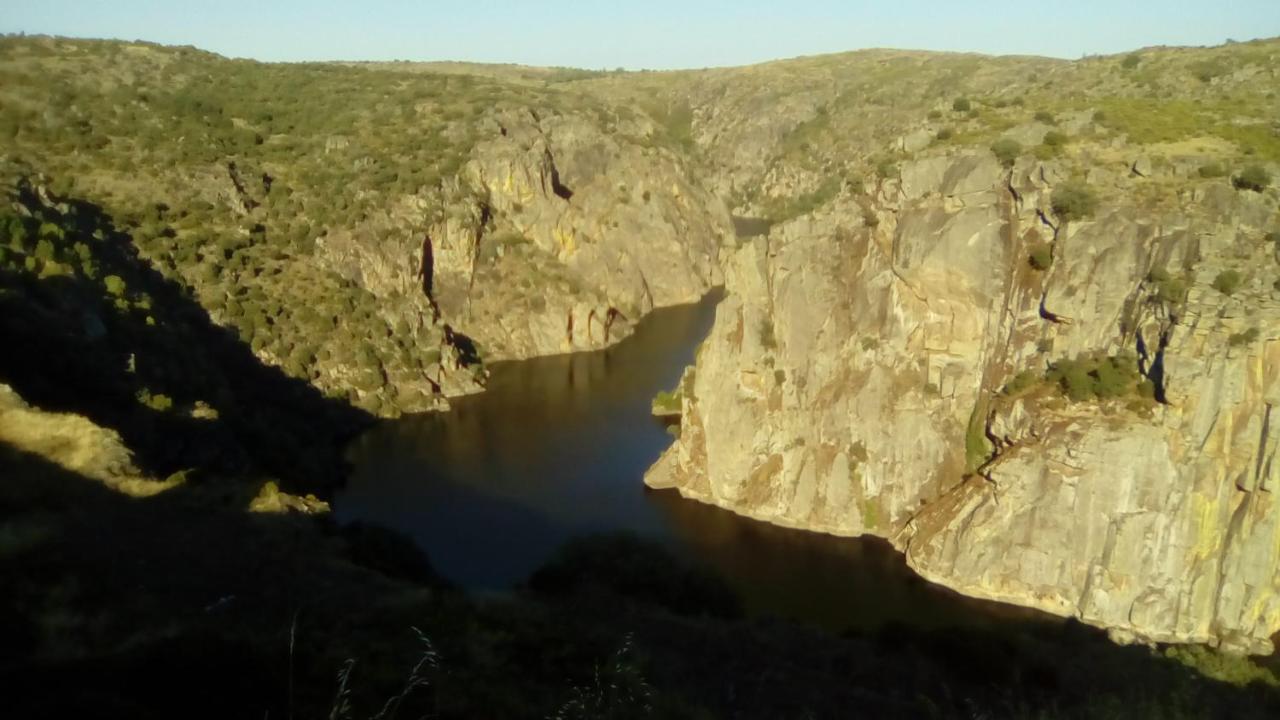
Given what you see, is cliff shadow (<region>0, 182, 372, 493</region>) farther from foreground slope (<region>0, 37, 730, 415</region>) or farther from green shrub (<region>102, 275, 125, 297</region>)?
foreground slope (<region>0, 37, 730, 415</region>)

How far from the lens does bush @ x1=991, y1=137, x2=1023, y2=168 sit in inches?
1389

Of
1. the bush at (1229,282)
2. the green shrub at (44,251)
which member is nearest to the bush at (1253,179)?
the bush at (1229,282)

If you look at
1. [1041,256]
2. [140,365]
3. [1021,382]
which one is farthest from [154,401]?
[1041,256]

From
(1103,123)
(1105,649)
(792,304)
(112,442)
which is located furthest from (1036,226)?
(112,442)

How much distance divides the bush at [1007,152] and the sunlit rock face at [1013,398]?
1.25 ft

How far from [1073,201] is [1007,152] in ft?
12.4

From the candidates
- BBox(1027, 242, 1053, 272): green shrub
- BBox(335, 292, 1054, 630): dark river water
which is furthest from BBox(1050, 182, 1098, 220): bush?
BBox(335, 292, 1054, 630): dark river water

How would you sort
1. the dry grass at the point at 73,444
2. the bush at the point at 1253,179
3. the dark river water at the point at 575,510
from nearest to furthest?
the dry grass at the point at 73,444, the bush at the point at 1253,179, the dark river water at the point at 575,510

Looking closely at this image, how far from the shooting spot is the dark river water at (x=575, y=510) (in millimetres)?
31766

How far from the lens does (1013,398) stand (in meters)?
33.3

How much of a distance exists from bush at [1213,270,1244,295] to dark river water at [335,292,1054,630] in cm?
1268

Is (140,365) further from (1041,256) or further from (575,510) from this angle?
(1041,256)

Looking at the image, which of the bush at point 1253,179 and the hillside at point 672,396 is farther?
the bush at point 1253,179

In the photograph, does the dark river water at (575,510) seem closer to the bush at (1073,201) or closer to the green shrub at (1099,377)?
the green shrub at (1099,377)
